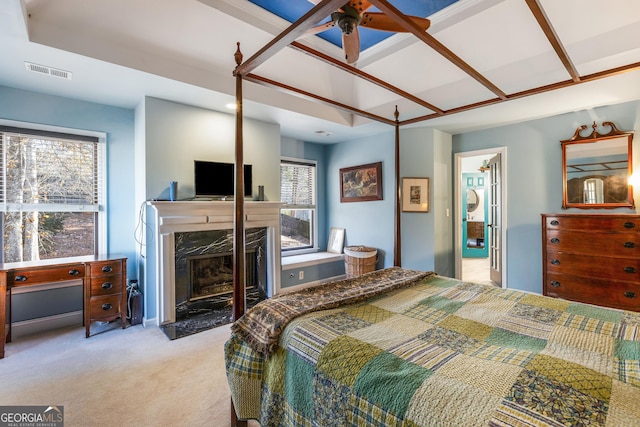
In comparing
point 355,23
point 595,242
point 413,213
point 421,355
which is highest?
point 355,23

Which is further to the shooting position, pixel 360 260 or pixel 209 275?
pixel 360 260

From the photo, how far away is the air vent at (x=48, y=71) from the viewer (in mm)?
2400

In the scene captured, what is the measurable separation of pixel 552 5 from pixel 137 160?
4123 mm

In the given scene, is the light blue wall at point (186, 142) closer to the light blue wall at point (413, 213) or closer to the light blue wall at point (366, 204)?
the light blue wall at point (366, 204)

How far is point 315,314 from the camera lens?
4.66 feet

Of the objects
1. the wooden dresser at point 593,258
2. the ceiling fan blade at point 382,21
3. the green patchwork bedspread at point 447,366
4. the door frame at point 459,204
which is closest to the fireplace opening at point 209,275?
the green patchwork bedspread at point 447,366

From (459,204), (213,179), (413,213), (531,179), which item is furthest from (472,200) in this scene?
(213,179)

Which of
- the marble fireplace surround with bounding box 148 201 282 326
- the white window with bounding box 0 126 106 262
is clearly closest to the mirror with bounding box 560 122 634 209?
the marble fireplace surround with bounding box 148 201 282 326

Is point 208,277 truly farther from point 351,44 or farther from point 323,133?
point 351,44

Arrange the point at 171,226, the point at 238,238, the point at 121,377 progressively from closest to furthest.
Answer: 1. the point at 238,238
2. the point at 121,377
3. the point at 171,226

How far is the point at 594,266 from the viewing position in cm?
297

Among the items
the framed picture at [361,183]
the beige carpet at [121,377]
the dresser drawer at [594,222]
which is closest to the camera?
the beige carpet at [121,377]

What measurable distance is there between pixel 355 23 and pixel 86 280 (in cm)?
323

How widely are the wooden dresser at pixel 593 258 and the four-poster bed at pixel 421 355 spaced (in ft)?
6.18
